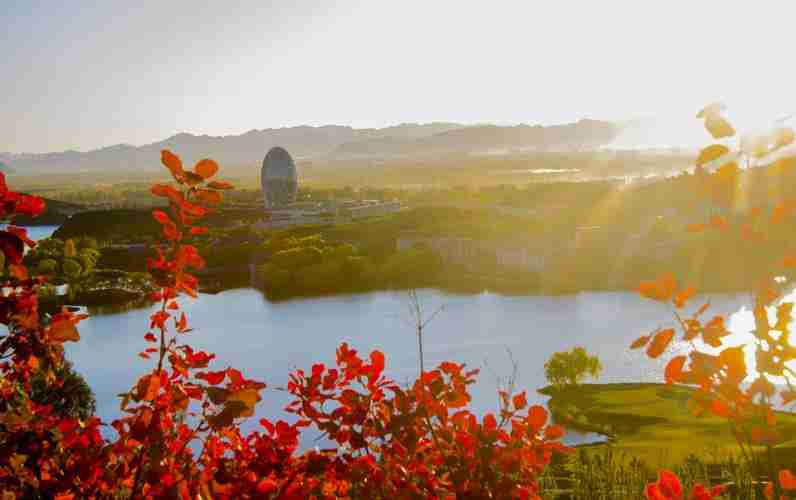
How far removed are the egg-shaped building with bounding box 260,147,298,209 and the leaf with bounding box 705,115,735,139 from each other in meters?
45.9

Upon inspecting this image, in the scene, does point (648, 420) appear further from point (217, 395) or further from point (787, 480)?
point (217, 395)

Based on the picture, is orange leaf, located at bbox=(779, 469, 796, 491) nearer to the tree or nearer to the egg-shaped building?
the tree

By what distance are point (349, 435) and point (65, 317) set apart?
2.69 ft

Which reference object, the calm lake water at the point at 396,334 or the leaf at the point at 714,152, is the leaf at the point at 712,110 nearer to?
the leaf at the point at 714,152

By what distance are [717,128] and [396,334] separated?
54.7 ft

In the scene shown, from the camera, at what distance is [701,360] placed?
166 centimetres

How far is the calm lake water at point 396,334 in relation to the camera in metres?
14.3

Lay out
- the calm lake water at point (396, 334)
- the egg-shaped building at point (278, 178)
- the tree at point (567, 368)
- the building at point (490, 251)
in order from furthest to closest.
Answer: the egg-shaped building at point (278, 178) < the building at point (490, 251) < the calm lake water at point (396, 334) < the tree at point (567, 368)

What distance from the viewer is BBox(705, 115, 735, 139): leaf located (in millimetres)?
1526

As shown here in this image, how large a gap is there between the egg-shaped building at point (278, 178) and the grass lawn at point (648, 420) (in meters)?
36.2

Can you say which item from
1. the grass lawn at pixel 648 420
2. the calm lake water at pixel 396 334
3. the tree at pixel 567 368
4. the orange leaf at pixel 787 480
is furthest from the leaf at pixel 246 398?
the tree at pixel 567 368

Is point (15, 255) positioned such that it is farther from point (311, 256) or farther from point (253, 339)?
point (311, 256)

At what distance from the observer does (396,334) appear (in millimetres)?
18031

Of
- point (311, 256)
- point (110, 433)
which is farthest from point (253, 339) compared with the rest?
point (311, 256)
